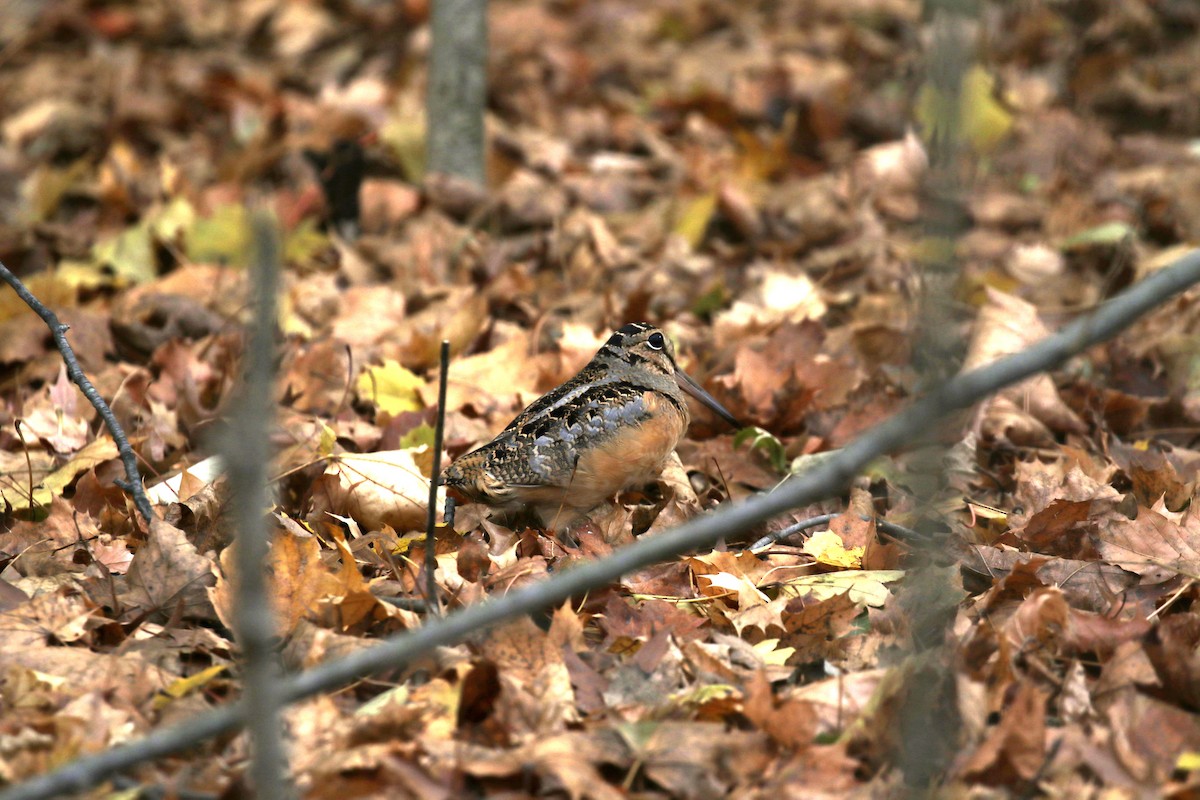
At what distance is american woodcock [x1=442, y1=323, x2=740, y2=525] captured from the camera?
3828mm

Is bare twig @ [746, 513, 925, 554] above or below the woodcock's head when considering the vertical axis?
below

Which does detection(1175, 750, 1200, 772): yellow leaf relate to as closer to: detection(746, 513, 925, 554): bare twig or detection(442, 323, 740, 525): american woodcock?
detection(746, 513, 925, 554): bare twig

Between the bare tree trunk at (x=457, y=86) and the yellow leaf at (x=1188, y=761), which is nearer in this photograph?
the yellow leaf at (x=1188, y=761)

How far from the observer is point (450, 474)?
12.7ft

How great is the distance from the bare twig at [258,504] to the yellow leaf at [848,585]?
1684mm

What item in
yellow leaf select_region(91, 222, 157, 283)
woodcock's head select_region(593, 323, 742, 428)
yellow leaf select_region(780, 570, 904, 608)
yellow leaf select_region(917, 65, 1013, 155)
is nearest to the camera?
yellow leaf select_region(780, 570, 904, 608)

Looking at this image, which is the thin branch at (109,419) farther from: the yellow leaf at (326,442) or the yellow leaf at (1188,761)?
the yellow leaf at (1188,761)

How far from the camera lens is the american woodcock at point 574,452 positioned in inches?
151

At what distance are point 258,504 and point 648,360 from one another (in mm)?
2510

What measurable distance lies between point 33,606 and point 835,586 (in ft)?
6.64

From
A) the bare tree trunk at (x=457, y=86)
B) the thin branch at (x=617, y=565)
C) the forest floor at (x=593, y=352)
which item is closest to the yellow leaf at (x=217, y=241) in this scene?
the forest floor at (x=593, y=352)

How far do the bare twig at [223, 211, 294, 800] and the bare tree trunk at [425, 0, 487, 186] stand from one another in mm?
4446

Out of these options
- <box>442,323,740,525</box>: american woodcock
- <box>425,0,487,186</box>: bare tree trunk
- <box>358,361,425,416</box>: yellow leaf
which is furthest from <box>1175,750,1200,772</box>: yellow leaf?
<box>425,0,487,186</box>: bare tree trunk

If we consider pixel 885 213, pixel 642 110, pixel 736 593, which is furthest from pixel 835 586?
pixel 642 110
